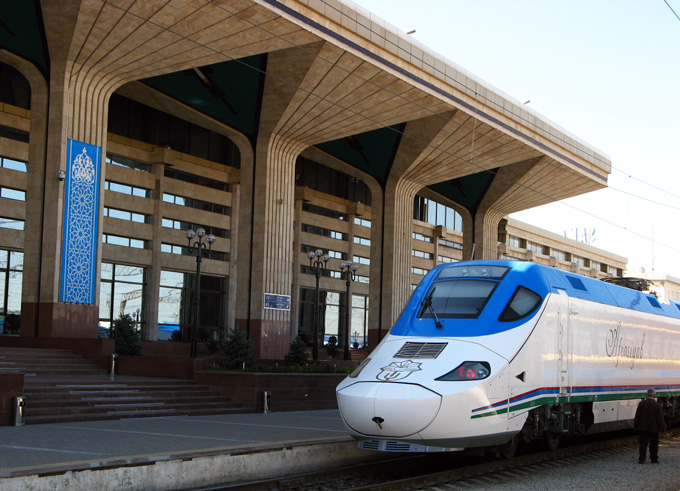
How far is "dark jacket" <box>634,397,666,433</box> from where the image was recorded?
42.4ft

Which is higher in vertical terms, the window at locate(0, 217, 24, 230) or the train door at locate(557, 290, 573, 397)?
the window at locate(0, 217, 24, 230)

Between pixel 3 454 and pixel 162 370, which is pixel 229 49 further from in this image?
pixel 3 454

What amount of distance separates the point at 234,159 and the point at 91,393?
23344mm

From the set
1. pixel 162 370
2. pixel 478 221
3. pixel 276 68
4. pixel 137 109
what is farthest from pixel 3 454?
pixel 478 221

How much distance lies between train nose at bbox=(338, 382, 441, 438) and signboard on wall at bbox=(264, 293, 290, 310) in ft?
62.8

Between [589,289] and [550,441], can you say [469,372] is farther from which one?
[589,289]

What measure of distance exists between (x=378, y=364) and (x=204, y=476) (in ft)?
9.31

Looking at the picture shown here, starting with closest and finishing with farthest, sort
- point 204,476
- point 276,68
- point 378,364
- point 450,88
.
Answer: point 204,476 → point 378,364 → point 276,68 → point 450,88

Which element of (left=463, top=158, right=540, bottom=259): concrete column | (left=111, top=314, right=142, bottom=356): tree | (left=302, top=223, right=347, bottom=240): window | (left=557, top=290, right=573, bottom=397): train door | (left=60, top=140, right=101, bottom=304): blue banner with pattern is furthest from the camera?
(left=302, top=223, right=347, bottom=240): window

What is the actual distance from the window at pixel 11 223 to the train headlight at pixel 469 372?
24.4 metres

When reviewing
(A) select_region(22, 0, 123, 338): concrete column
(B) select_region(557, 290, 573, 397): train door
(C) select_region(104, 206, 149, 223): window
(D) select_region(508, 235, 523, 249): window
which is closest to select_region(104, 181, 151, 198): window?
(C) select_region(104, 206, 149, 223): window

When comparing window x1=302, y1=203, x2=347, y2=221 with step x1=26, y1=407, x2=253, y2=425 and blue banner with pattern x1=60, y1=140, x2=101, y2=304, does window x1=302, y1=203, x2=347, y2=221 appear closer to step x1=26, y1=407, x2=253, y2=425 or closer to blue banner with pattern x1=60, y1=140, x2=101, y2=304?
blue banner with pattern x1=60, y1=140, x2=101, y2=304

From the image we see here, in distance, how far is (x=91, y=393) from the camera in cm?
1698

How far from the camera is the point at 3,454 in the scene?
1012 centimetres
